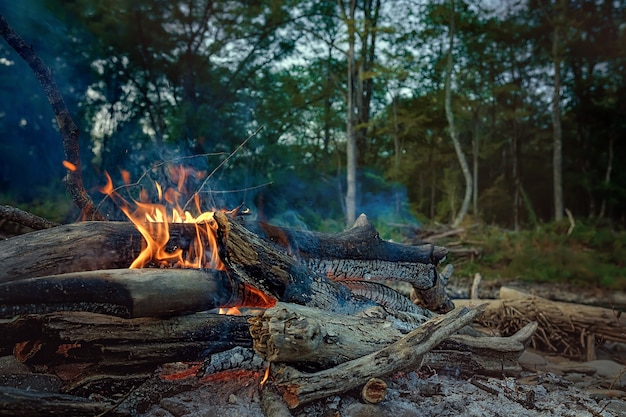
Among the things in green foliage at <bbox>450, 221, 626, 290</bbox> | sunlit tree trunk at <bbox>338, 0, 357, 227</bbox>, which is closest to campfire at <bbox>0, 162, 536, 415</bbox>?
sunlit tree trunk at <bbox>338, 0, 357, 227</bbox>

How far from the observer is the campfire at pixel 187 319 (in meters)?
2.20

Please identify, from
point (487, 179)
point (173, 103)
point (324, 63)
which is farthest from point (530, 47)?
point (173, 103)

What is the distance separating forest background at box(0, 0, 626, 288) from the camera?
9.08 meters

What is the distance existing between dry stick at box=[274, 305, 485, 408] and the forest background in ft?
5.82

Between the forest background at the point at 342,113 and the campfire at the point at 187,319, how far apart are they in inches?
36.3

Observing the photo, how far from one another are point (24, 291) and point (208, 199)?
2.67 metres

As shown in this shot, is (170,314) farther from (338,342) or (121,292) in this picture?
(338,342)

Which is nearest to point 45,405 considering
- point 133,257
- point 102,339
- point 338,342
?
point 102,339

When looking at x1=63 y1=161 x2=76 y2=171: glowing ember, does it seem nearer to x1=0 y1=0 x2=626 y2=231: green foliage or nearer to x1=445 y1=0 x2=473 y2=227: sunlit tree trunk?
x1=0 y1=0 x2=626 y2=231: green foliage

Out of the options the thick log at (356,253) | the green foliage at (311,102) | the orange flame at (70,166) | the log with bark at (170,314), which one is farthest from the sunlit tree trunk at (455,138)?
the orange flame at (70,166)

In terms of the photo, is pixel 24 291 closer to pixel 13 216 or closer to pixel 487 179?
pixel 13 216

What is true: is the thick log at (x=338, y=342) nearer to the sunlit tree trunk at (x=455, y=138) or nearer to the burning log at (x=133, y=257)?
the burning log at (x=133, y=257)

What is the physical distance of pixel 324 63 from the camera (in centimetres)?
1791

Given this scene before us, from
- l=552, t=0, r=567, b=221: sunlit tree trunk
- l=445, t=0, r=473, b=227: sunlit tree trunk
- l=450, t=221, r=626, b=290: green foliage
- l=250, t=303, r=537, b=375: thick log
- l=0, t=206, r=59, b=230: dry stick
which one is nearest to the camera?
l=250, t=303, r=537, b=375: thick log
